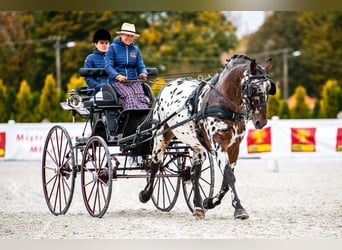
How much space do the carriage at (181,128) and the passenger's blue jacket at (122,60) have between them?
178 millimetres

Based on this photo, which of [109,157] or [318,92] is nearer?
[109,157]

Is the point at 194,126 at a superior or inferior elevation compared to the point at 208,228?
superior

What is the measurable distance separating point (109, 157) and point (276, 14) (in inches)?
1027

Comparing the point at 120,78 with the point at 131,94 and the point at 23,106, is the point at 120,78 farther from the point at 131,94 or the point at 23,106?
the point at 23,106

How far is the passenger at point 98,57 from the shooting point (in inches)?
321

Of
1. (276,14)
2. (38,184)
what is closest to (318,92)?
(276,14)

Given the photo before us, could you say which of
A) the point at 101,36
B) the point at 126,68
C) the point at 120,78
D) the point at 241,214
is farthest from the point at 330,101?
the point at 241,214

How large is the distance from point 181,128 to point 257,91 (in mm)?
953

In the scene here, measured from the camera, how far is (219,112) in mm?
6977

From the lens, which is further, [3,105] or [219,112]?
[3,105]

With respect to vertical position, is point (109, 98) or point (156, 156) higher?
point (109, 98)

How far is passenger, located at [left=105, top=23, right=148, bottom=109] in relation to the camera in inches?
305

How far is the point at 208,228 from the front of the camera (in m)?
6.83

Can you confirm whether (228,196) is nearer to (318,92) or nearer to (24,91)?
(24,91)
